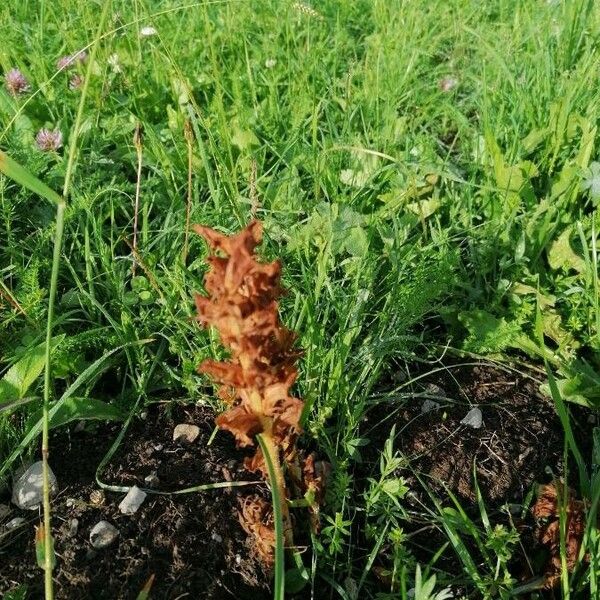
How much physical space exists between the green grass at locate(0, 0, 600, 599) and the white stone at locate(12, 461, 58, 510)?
46 millimetres

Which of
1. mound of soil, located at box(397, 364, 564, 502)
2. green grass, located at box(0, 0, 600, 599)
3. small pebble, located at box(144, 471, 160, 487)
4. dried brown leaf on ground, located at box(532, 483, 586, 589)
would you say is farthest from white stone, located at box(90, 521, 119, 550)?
dried brown leaf on ground, located at box(532, 483, 586, 589)

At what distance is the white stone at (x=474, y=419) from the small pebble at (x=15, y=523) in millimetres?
1030

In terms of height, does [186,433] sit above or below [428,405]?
above

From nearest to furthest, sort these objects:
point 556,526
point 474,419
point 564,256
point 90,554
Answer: point 90,554 → point 556,526 → point 474,419 → point 564,256

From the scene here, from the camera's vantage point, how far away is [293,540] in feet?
4.69

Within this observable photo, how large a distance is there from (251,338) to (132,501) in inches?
24.7

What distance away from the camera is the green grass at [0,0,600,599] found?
5.31 feet

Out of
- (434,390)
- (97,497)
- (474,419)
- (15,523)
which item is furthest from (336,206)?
(15,523)

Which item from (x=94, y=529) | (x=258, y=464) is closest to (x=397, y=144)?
(x=258, y=464)

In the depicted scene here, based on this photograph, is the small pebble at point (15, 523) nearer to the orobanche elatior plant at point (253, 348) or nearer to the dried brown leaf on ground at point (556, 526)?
the orobanche elatior plant at point (253, 348)

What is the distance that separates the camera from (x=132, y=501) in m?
1.46

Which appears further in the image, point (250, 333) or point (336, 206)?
point (336, 206)

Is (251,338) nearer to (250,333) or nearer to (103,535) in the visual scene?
(250,333)

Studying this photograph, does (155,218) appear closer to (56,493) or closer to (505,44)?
→ (56,493)
